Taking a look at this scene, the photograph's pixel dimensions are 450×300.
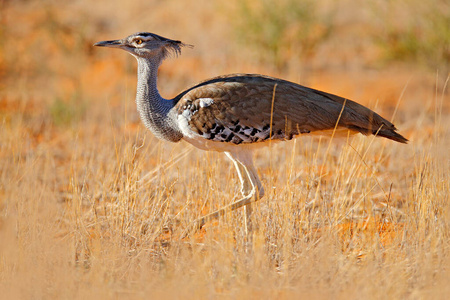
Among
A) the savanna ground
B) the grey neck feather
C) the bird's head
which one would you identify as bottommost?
the savanna ground

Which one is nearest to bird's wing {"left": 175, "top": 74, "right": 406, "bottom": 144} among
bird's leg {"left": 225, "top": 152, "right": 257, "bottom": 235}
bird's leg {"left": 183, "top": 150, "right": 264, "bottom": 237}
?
bird's leg {"left": 183, "top": 150, "right": 264, "bottom": 237}

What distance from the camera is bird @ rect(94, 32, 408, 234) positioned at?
3557 millimetres

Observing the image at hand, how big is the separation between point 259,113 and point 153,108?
65 cm

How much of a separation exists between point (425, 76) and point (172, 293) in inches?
300

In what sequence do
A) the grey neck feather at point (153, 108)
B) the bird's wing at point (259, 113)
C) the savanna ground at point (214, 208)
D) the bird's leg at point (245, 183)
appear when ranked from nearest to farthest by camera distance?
the savanna ground at point (214, 208) < the bird's wing at point (259, 113) < the grey neck feather at point (153, 108) < the bird's leg at point (245, 183)

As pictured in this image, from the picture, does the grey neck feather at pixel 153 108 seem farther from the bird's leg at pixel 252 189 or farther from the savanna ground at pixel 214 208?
the bird's leg at pixel 252 189

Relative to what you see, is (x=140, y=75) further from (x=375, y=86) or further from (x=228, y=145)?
(x=375, y=86)

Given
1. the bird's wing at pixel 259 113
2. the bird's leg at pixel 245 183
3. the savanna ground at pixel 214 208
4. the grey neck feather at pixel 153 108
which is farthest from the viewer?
the bird's leg at pixel 245 183

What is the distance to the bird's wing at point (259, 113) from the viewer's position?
3.54 metres

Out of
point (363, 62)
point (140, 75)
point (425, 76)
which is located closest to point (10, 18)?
point (363, 62)

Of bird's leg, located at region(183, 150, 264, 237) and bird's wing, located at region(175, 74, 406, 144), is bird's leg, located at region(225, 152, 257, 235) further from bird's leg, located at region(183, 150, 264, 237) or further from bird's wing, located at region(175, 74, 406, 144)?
Answer: bird's wing, located at region(175, 74, 406, 144)

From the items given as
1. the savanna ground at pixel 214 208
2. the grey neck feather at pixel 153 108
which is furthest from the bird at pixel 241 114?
the savanna ground at pixel 214 208

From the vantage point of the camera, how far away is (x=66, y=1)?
14.7 m

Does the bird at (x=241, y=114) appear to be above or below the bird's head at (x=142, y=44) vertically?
below
